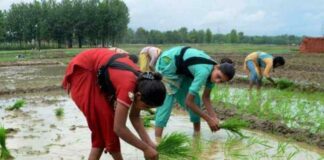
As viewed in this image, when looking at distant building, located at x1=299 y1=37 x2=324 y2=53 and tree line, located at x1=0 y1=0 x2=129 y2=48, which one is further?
tree line, located at x1=0 y1=0 x2=129 y2=48

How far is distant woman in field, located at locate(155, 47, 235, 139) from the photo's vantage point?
→ 4.52 m

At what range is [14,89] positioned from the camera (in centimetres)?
1177

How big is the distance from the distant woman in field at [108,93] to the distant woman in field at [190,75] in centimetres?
146

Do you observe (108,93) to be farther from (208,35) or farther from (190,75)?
(208,35)

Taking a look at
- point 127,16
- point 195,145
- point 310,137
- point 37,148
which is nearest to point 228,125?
point 195,145

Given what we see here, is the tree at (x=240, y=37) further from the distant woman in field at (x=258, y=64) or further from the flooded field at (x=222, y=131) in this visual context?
the flooded field at (x=222, y=131)

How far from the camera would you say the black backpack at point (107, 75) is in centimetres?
289

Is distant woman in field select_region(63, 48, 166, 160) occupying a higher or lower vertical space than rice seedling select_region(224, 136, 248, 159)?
higher

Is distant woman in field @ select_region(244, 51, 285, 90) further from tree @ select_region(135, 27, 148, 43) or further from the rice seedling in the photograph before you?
tree @ select_region(135, 27, 148, 43)

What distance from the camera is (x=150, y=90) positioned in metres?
2.63

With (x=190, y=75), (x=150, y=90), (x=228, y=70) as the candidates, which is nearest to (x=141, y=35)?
(x=190, y=75)

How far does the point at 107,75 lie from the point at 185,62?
1.94 m

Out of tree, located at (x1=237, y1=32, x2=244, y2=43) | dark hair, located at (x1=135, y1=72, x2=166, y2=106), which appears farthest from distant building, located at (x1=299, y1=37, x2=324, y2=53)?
tree, located at (x1=237, y1=32, x2=244, y2=43)

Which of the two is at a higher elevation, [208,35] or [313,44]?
[313,44]
